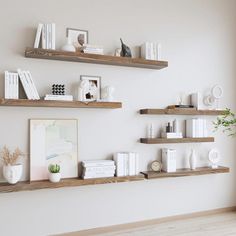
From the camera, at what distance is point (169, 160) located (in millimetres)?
2912

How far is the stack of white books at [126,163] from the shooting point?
2686mm

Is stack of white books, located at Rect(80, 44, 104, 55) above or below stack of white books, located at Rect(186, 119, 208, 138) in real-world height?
above

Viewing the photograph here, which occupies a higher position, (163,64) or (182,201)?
(163,64)

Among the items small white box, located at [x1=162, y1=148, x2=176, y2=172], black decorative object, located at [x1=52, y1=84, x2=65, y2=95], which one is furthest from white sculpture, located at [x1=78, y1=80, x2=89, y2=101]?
small white box, located at [x1=162, y1=148, x2=176, y2=172]

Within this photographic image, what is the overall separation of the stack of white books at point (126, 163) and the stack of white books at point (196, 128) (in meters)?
0.76

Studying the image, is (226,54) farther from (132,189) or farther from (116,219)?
(116,219)

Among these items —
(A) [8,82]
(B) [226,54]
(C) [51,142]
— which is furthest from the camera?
(B) [226,54]

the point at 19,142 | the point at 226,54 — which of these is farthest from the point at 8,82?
the point at 226,54

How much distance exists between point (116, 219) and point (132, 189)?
36 cm

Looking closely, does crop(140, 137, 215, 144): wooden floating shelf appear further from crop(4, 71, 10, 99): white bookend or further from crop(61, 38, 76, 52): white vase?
crop(4, 71, 10, 99): white bookend

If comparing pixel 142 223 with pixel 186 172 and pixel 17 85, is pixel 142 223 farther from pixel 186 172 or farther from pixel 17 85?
pixel 17 85

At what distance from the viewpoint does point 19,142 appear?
8.04 ft

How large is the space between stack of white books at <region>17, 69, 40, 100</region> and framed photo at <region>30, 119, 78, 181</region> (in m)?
0.26

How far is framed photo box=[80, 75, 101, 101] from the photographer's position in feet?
8.75
